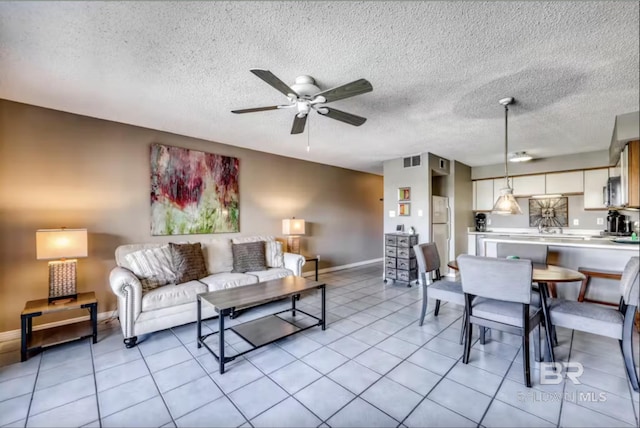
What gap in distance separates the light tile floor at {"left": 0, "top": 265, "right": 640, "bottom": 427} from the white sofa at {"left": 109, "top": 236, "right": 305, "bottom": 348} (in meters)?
0.18

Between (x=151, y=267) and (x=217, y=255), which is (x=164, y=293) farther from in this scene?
(x=217, y=255)

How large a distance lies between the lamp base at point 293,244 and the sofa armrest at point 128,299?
2.52m

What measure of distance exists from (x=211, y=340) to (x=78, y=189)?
231 cm

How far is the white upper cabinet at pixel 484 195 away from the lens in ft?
20.0

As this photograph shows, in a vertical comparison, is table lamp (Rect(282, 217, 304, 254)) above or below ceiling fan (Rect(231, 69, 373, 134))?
below

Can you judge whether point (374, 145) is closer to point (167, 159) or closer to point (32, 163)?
point (167, 159)

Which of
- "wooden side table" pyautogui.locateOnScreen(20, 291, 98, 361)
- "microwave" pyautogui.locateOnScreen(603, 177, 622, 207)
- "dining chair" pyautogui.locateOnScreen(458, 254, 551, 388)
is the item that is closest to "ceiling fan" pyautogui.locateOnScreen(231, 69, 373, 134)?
"dining chair" pyautogui.locateOnScreen(458, 254, 551, 388)

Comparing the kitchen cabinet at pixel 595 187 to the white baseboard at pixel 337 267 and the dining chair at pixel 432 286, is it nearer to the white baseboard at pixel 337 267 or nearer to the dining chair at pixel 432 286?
the dining chair at pixel 432 286

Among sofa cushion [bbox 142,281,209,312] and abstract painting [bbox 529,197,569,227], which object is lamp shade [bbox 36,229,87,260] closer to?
sofa cushion [bbox 142,281,209,312]

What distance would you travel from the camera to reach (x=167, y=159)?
3.77m

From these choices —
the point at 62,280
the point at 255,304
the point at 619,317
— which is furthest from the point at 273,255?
the point at 619,317

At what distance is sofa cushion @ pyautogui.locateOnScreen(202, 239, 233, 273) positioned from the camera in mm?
3783

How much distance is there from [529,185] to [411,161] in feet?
8.47

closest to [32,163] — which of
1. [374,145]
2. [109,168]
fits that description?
[109,168]
